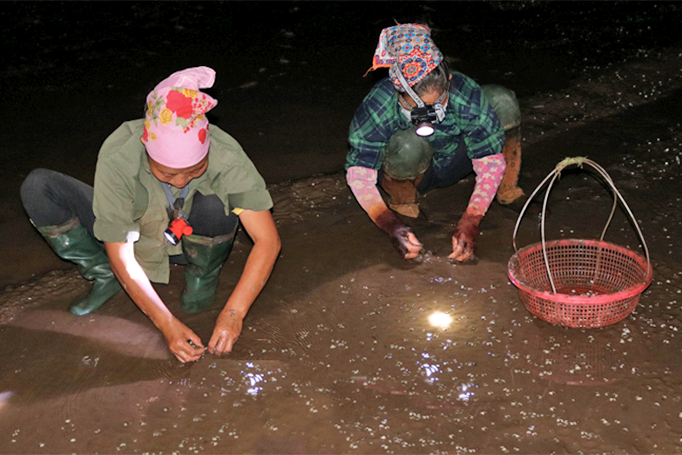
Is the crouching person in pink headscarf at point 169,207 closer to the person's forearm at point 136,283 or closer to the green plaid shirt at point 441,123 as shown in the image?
the person's forearm at point 136,283

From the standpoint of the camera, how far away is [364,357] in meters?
2.49

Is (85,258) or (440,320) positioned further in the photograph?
(85,258)

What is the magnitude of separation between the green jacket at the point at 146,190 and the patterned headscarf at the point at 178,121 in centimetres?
15

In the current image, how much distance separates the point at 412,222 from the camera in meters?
3.37

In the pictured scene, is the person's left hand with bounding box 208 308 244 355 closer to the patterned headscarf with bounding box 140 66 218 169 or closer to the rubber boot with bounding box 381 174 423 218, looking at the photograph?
the patterned headscarf with bounding box 140 66 218 169

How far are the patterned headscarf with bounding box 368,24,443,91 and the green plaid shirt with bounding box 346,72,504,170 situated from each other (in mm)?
211

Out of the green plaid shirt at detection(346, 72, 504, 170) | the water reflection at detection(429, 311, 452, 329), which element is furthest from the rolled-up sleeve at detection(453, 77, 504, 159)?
the water reflection at detection(429, 311, 452, 329)

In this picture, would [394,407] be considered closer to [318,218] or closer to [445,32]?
→ [318,218]

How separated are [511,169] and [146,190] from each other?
1.81 meters

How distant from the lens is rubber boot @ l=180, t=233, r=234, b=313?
2656 millimetres

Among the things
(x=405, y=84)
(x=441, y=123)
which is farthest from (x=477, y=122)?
(x=405, y=84)

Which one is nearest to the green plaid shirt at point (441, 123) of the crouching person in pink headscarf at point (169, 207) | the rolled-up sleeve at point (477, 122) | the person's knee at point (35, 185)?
the rolled-up sleeve at point (477, 122)

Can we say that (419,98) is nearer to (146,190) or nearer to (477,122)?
(477,122)

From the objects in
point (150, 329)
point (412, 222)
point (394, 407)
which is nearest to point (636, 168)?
point (412, 222)
